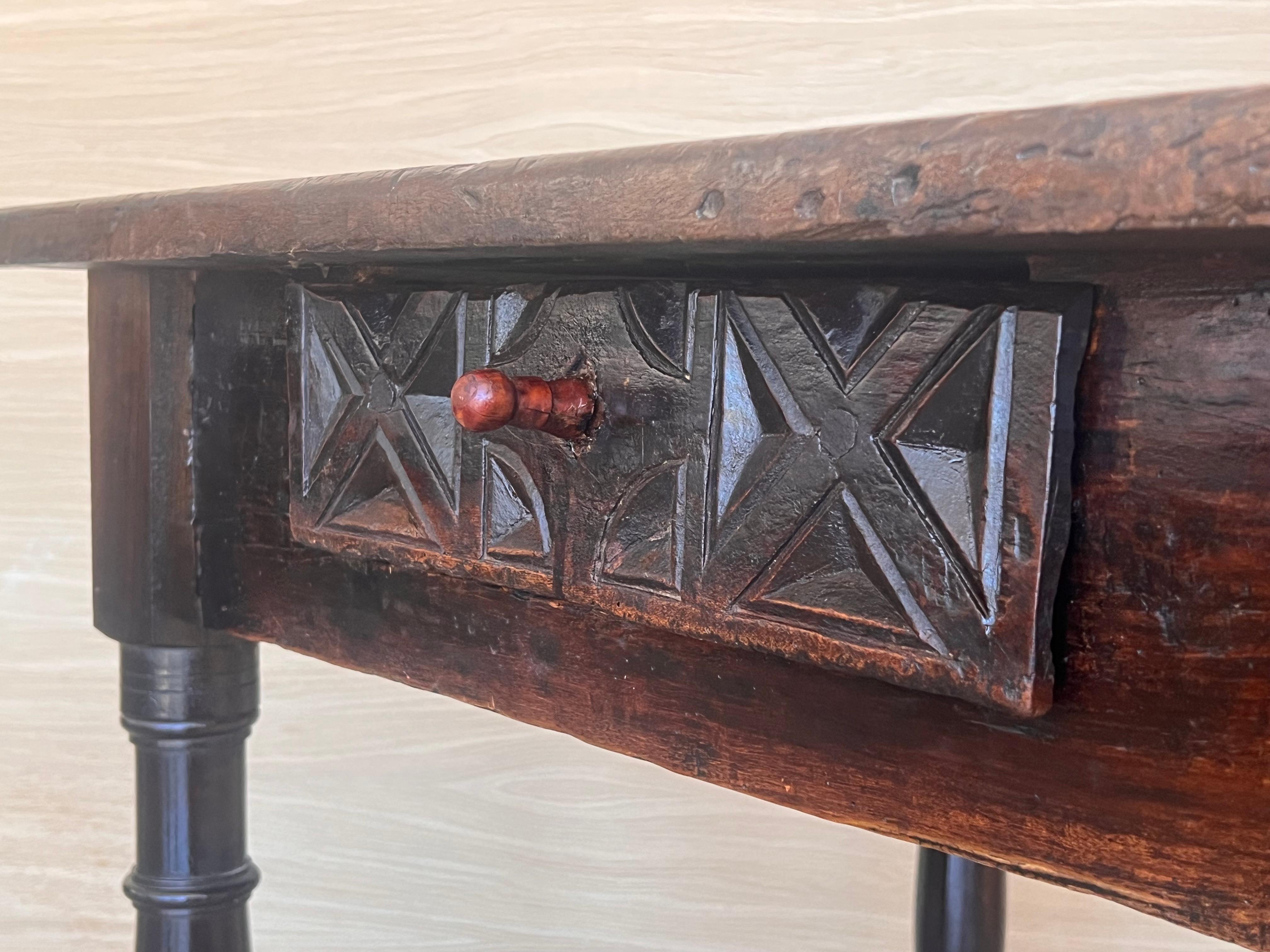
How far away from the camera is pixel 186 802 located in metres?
0.68

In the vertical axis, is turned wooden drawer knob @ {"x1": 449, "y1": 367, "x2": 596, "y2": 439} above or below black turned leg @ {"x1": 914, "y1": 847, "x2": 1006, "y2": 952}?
above

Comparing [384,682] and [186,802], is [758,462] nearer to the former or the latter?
[186,802]

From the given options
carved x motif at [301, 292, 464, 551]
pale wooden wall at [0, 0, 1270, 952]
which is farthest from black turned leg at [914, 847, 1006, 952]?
carved x motif at [301, 292, 464, 551]

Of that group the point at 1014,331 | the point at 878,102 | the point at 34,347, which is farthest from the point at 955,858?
the point at 34,347

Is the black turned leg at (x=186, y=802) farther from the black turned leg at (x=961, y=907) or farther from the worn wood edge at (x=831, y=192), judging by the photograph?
the black turned leg at (x=961, y=907)

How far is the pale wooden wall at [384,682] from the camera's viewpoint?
1217 mm

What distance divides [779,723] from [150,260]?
0.36m

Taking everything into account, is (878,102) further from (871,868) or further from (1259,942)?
(1259,942)

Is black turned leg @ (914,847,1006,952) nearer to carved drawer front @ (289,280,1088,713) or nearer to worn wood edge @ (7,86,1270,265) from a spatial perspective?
carved drawer front @ (289,280,1088,713)

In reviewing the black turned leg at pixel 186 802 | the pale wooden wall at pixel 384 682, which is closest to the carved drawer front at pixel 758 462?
the black turned leg at pixel 186 802

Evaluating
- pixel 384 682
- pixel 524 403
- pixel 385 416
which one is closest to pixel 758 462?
pixel 524 403

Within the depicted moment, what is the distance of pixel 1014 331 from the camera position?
1.14ft

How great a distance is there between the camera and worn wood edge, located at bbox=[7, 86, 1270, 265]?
271 millimetres

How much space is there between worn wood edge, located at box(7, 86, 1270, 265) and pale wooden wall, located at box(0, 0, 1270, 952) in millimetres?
787
